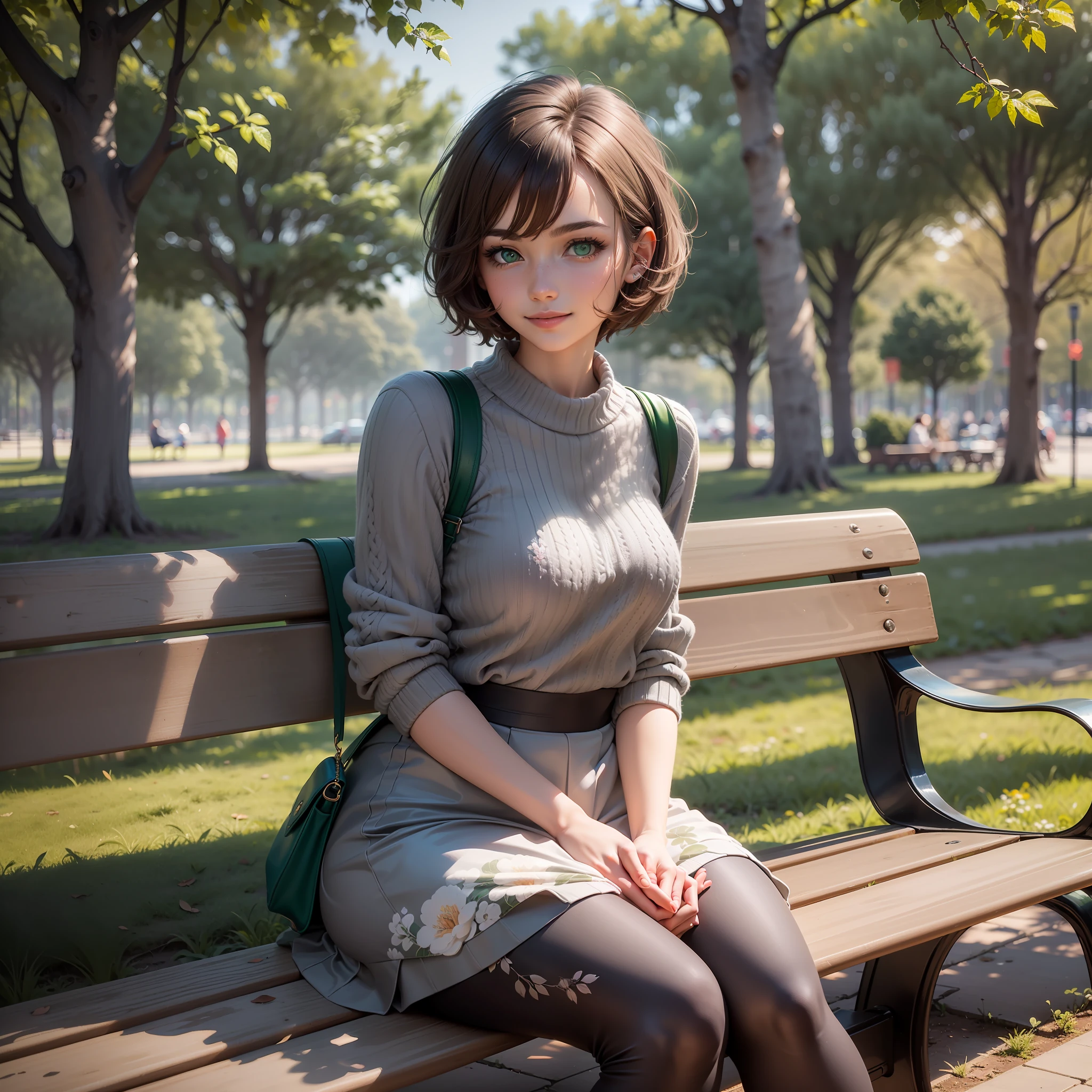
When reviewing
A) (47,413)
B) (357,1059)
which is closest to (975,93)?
(357,1059)

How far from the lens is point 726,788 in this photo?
459 centimetres

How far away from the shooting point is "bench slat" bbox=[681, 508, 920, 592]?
9.19 feet

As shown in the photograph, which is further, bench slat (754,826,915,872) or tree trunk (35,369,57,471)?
tree trunk (35,369,57,471)

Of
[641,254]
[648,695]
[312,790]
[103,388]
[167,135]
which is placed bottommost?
[312,790]

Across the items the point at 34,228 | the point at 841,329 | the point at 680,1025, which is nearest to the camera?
the point at 680,1025

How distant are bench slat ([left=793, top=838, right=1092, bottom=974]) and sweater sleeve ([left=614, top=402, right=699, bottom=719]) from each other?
48 cm

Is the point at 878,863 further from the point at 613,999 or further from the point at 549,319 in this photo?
the point at 549,319

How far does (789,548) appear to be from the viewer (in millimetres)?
2975

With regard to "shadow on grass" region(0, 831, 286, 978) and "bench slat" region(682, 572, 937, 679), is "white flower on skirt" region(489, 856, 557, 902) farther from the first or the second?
"shadow on grass" region(0, 831, 286, 978)

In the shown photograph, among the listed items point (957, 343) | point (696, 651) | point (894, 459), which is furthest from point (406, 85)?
point (957, 343)

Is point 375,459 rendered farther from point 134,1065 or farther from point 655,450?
point 134,1065

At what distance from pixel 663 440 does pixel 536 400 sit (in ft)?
1.00

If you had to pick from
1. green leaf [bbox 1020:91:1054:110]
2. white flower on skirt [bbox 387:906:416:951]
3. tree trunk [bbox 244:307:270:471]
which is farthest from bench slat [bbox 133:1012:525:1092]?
tree trunk [bbox 244:307:270:471]

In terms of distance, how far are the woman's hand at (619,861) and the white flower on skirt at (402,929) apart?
0.96ft
